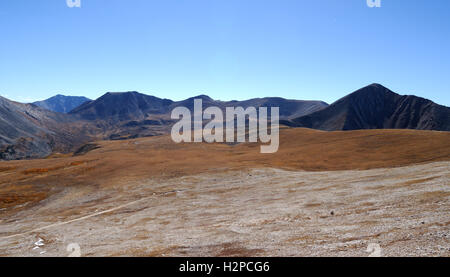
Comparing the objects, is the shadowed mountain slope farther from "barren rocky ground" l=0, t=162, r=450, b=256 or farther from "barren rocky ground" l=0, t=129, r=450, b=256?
"barren rocky ground" l=0, t=162, r=450, b=256

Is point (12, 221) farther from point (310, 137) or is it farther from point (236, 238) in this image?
point (310, 137)

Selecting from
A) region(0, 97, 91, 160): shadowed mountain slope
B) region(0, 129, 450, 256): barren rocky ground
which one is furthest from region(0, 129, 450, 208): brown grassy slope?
region(0, 97, 91, 160): shadowed mountain slope

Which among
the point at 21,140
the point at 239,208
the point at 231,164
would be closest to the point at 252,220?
the point at 239,208

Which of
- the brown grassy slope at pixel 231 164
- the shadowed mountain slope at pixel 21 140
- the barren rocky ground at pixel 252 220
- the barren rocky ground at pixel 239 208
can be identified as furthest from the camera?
the shadowed mountain slope at pixel 21 140

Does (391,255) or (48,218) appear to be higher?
(391,255)

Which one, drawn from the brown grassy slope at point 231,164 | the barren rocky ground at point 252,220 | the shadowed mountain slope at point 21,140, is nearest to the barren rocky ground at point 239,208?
the barren rocky ground at point 252,220

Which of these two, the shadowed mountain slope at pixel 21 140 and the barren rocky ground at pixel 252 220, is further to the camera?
the shadowed mountain slope at pixel 21 140

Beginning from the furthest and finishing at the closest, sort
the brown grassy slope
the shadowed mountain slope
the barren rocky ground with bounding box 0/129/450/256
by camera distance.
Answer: the shadowed mountain slope → the brown grassy slope → the barren rocky ground with bounding box 0/129/450/256

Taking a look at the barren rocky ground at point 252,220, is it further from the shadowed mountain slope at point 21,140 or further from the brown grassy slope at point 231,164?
the shadowed mountain slope at point 21,140

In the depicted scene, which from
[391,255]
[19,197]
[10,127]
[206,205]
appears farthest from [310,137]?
[10,127]

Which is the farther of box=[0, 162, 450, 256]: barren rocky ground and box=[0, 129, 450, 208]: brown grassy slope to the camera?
box=[0, 129, 450, 208]: brown grassy slope

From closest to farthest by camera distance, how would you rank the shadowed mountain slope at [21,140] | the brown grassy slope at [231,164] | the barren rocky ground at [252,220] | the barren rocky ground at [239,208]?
the barren rocky ground at [252,220] < the barren rocky ground at [239,208] < the brown grassy slope at [231,164] < the shadowed mountain slope at [21,140]
